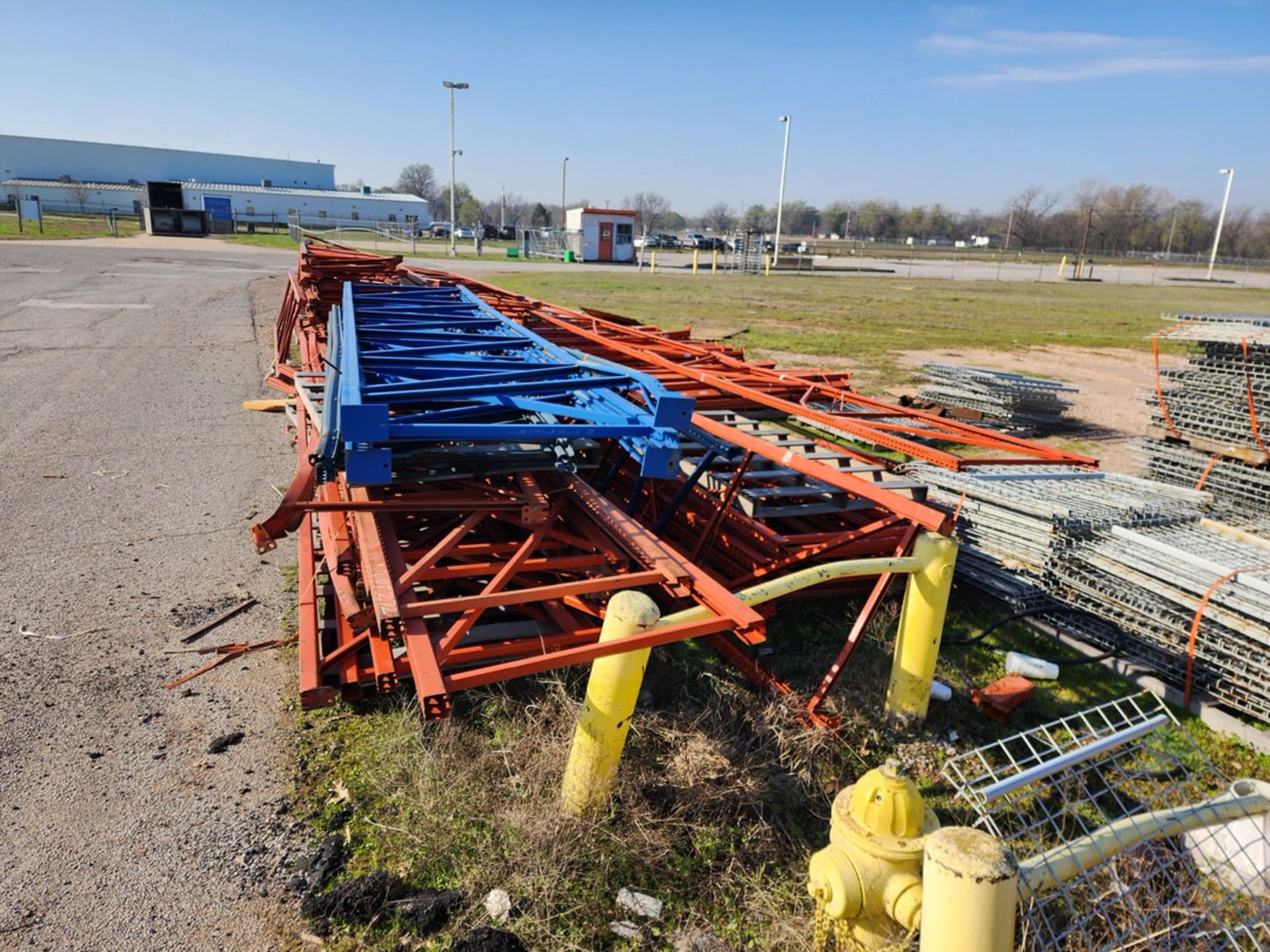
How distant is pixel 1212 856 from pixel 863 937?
157cm

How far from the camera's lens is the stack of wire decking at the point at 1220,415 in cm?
634

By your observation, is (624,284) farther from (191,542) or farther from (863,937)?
(863,937)

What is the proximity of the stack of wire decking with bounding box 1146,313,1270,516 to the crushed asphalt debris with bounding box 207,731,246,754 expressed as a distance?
6.65 meters

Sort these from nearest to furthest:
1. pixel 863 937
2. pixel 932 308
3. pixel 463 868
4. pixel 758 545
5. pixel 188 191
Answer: pixel 863 937, pixel 463 868, pixel 758 545, pixel 932 308, pixel 188 191

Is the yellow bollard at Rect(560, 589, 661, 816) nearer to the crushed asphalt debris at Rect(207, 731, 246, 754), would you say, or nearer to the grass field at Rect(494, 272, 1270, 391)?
the crushed asphalt debris at Rect(207, 731, 246, 754)

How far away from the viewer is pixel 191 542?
5.65 meters

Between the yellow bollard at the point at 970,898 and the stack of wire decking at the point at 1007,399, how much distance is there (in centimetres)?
863

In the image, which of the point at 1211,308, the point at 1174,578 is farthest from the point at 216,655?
the point at 1211,308

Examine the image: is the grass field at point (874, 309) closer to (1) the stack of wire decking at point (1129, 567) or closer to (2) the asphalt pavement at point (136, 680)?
(1) the stack of wire decking at point (1129, 567)

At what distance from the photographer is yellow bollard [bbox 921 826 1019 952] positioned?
180 cm

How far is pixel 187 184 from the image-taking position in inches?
2613

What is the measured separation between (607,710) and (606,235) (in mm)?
41656

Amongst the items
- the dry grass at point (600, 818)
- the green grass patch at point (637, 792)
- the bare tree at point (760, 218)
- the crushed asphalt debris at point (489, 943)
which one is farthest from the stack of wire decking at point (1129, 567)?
the bare tree at point (760, 218)

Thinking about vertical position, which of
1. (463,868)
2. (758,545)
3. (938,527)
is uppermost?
(938,527)
